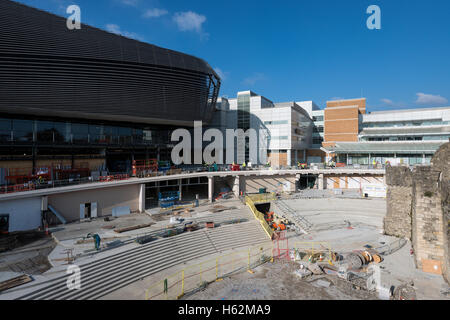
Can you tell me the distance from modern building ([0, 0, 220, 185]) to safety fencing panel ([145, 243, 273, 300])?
20031 millimetres

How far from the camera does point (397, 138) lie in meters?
42.3

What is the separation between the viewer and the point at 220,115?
4481 cm

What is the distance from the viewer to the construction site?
12.4 meters

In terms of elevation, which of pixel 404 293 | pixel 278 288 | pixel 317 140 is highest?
pixel 317 140

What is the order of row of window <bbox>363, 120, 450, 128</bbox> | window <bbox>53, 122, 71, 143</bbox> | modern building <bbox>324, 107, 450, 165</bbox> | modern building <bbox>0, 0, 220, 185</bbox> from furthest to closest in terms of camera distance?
1. row of window <bbox>363, 120, 450, 128</bbox>
2. modern building <bbox>324, 107, 450, 165</bbox>
3. window <bbox>53, 122, 71, 143</bbox>
4. modern building <bbox>0, 0, 220, 185</bbox>

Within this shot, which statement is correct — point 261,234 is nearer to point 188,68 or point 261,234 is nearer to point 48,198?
point 48,198

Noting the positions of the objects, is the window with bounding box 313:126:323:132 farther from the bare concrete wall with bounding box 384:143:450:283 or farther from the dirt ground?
the dirt ground

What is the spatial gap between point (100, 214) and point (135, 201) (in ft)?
11.3

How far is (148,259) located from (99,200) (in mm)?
10479

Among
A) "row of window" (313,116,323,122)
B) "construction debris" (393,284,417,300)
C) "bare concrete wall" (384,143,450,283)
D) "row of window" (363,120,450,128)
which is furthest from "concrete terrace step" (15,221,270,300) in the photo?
"row of window" (313,116,323,122)

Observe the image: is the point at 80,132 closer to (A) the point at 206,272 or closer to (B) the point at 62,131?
(B) the point at 62,131

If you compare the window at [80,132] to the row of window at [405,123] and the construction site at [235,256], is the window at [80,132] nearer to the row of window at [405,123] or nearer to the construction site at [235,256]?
the construction site at [235,256]

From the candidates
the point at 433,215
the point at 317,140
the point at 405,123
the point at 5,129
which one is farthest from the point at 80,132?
the point at 405,123
